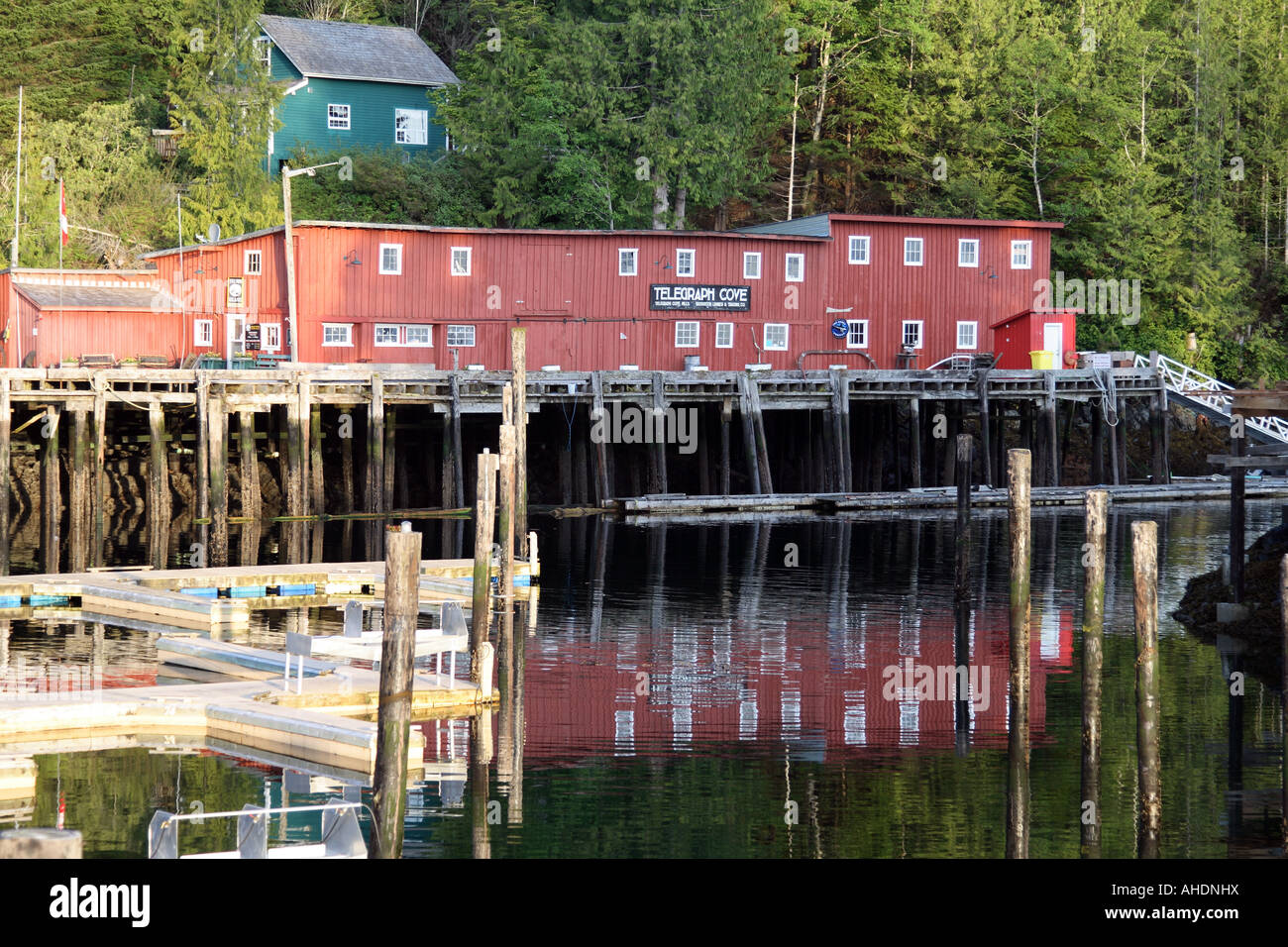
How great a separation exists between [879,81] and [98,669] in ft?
173

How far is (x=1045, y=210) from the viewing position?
230 ft

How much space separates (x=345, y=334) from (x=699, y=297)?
11.1m

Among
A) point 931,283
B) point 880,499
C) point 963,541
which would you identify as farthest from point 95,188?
point 963,541

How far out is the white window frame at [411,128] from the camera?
67562 mm

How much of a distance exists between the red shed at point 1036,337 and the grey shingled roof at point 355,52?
82.2 feet

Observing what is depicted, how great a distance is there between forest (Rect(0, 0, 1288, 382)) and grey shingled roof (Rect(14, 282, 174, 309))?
7.61 meters

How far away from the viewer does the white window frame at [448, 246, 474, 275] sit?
2024 inches

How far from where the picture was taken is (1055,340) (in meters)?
55.2

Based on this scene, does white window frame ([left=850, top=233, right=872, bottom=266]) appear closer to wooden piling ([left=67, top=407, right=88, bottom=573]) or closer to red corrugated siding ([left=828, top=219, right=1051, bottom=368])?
red corrugated siding ([left=828, top=219, right=1051, bottom=368])

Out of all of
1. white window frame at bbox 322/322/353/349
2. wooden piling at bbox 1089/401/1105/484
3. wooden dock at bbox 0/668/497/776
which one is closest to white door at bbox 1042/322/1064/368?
wooden piling at bbox 1089/401/1105/484

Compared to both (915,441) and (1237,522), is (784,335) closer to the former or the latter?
(915,441)

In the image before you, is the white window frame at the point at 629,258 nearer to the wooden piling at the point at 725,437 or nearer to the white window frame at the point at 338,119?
the wooden piling at the point at 725,437

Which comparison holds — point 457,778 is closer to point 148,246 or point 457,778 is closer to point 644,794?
point 644,794

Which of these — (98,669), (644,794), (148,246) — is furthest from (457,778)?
(148,246)
